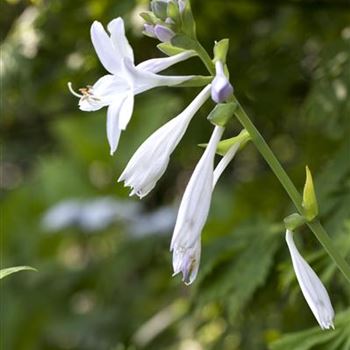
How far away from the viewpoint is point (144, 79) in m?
0.91

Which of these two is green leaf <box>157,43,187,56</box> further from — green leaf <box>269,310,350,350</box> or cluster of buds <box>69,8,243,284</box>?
green leaf <box>269,310,350,350</box>

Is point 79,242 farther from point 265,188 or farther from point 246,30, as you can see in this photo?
point 246,30

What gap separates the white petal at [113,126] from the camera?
2.96 ft

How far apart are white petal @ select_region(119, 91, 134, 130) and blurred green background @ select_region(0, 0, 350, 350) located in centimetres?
51

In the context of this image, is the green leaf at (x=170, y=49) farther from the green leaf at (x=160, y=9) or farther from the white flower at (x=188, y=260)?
the white flower at (x=188, y=260)

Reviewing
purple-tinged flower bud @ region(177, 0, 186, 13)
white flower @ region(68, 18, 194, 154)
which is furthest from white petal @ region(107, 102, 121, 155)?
purple-tinged flower bud @ region(177, 0, 186, 13)

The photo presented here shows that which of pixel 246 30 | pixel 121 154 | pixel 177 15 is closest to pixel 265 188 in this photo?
pixel 246 30

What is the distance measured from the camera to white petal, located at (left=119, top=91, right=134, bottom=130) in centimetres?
88

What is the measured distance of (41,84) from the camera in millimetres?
2039

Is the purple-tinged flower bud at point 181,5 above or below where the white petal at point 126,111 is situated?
above

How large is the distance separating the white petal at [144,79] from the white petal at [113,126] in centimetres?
3

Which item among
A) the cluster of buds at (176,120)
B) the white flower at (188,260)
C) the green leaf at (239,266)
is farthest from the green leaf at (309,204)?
the green leaf at (239,266)

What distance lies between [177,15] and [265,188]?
4.72 feet

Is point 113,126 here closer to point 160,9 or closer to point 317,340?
point 160,9
